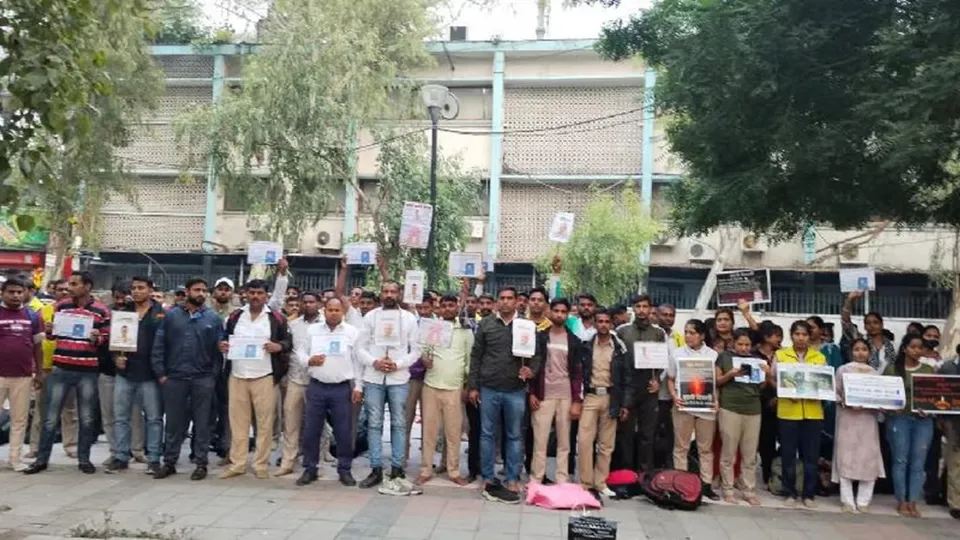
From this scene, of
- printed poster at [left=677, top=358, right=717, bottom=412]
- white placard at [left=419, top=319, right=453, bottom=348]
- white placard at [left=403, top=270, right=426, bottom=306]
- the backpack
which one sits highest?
white placard at [left=403, top=270, right=426, bottom=306]

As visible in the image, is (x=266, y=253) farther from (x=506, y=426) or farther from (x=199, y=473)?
(x=506, y=426)

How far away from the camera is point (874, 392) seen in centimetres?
764

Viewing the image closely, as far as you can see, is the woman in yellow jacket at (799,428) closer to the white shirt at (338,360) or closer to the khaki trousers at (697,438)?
the khaki trousers at (697,438)

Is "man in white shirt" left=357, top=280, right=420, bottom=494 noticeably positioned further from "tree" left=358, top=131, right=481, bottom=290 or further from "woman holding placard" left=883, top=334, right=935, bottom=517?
"tree" left=358, top=131, right=481, bottom=290

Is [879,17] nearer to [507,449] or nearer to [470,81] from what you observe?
[507,449]

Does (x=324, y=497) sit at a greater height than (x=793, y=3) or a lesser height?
lesser

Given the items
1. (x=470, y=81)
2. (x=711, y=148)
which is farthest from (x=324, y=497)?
(x=470, y=81)

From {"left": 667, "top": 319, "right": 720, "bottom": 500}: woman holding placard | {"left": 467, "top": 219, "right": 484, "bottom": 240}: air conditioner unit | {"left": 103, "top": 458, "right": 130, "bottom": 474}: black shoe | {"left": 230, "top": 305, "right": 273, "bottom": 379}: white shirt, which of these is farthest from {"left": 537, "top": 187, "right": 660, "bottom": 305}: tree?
{"left": 103, "top": 458, "right": 130, "bottom": 474}: black shoe

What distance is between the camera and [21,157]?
4.70m

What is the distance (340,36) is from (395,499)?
12571 millimetres

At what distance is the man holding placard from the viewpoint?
8070mm

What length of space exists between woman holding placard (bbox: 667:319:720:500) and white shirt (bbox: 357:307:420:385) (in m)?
2.62

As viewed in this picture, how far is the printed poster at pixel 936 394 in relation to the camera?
761 centimetres

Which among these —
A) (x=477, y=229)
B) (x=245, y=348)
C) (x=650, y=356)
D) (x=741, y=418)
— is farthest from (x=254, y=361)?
(x=477, y=229)
